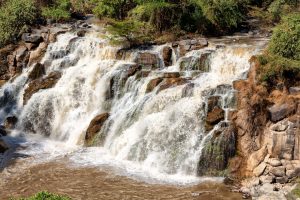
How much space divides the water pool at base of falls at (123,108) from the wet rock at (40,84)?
33cm

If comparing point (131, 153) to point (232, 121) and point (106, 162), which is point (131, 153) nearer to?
point (106, 162)

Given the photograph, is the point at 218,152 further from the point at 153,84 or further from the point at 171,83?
the point at 153,84

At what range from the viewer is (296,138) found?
18.2 meters

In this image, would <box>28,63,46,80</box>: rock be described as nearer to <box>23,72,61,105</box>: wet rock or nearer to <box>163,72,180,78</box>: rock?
<box>23,72,61,105</box>: wet rock

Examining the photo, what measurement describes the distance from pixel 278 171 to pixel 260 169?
769 millimetres

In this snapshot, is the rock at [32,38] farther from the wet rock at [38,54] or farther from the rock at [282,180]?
the rock at [282,180]

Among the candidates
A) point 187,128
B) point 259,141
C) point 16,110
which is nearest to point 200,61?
point 187,128

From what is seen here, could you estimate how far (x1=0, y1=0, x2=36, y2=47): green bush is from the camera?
3000 centimetres

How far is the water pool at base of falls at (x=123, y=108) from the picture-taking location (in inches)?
786

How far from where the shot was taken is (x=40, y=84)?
2580 centimetres

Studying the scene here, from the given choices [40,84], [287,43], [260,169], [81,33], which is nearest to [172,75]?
[287,43]

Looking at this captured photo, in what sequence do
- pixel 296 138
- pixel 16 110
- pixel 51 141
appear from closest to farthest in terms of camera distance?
pixel 296 138 → pixel 51 141 → pixel 16 110

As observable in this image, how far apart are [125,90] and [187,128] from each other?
4.77m

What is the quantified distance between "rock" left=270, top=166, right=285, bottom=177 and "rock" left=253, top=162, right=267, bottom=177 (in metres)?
0.38
